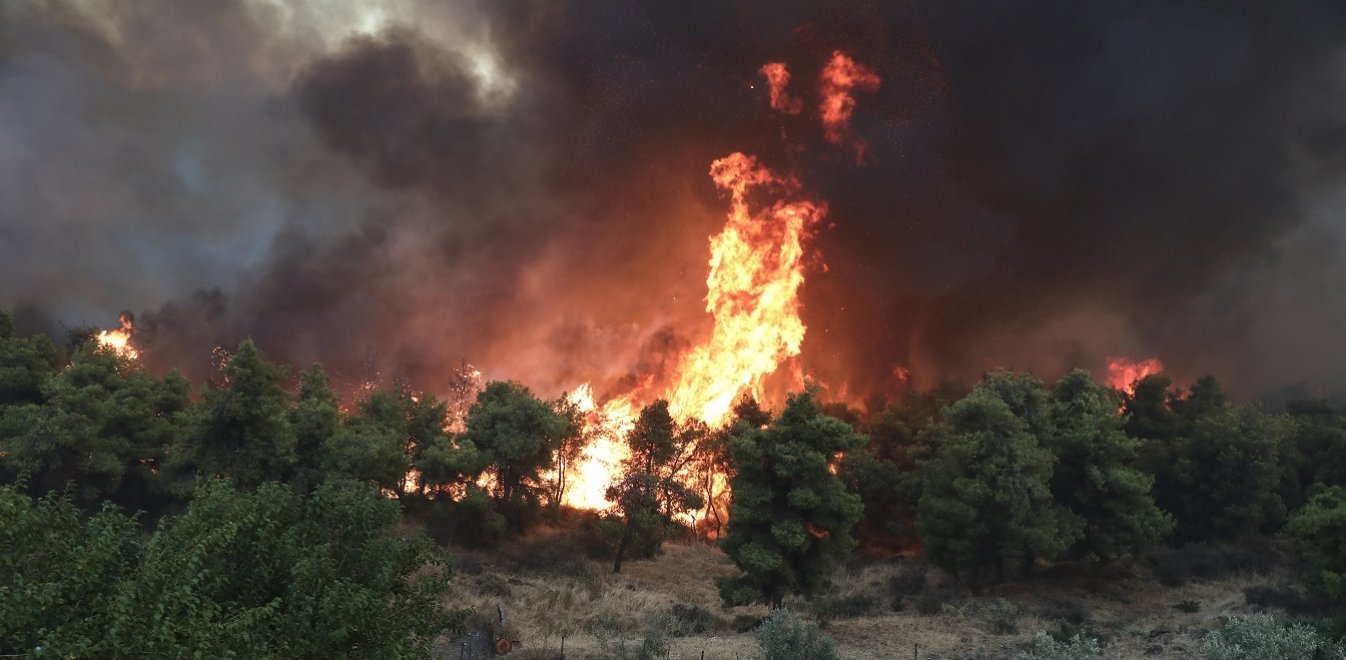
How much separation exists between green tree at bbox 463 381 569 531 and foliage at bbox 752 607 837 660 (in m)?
24.1

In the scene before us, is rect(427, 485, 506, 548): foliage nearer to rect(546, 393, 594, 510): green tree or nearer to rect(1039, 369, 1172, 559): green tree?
rect(546, 393, 594, 510): green tree

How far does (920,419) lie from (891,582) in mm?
14883

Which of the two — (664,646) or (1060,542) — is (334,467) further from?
(1060,542)

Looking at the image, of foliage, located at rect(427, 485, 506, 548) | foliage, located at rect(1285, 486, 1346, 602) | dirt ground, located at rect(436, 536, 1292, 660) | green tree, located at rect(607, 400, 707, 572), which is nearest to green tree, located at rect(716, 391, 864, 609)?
dirt ground, located at rect(436, 536, 1292, 660)

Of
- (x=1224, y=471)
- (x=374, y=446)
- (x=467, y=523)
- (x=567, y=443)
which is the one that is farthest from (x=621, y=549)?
(x=1224, y=471)

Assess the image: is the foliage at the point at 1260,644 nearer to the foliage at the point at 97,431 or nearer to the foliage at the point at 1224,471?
the foliage at the point at 1224,471

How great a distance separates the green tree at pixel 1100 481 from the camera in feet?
115

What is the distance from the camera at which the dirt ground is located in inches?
986

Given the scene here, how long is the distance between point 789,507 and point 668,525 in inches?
639

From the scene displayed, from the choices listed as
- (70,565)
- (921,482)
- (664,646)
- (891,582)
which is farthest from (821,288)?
(70,565)

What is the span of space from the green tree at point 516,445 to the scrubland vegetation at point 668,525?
7.7 inches

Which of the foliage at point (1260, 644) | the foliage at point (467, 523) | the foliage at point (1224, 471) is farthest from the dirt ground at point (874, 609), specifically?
the foliage at point (1224, 471)

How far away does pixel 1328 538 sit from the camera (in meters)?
22.5

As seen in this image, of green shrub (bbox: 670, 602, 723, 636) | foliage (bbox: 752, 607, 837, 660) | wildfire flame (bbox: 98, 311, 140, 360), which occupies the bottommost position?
foliage (bbox: 752, 607, 837, 660)
